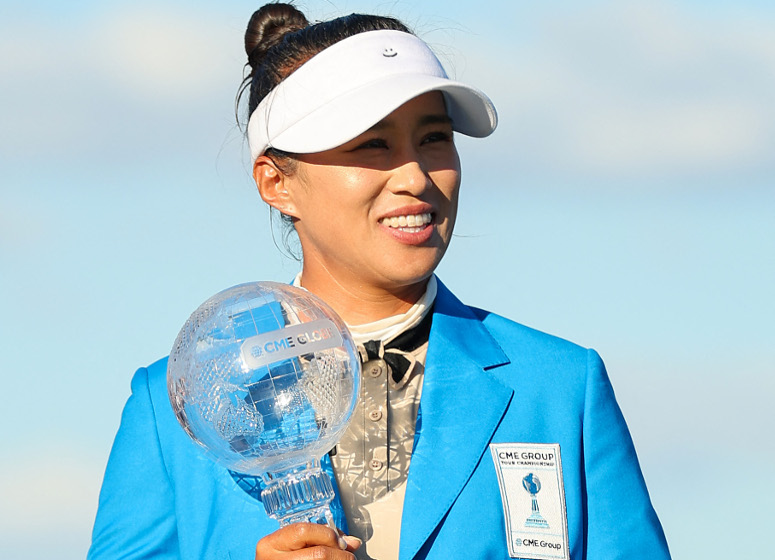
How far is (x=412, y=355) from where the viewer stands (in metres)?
5.97

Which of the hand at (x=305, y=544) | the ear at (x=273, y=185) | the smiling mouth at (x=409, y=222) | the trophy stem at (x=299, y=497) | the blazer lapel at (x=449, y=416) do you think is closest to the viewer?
the hand at (x=305, y=544)

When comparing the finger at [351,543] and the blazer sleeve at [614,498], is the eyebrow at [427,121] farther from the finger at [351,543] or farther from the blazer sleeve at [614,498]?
the finger at [351,543]

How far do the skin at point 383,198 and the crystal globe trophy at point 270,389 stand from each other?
70cm

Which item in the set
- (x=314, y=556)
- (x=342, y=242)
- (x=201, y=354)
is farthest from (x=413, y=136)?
(x=314, y=556)

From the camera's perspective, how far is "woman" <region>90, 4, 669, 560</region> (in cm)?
564

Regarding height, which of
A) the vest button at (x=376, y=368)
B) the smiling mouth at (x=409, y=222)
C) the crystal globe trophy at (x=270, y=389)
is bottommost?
the vest button at (x=376, y=368)

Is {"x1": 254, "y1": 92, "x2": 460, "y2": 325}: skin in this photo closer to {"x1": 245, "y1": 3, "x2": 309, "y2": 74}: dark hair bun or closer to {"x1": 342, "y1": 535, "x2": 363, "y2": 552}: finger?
{"x1": 245, "y1": 3, "x2": 309, "y2": 74}: dark hair bun

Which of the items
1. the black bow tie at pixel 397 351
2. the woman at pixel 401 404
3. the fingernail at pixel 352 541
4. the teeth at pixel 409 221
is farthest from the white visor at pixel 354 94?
the fingernail at pixel 352 541

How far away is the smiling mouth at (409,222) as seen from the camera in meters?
5.68

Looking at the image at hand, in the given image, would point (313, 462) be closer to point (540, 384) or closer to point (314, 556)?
point (314, 556)

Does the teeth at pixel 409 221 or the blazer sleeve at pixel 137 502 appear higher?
the teeth at pixel 409 221

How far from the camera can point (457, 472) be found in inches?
223

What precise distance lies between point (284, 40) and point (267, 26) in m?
0.30

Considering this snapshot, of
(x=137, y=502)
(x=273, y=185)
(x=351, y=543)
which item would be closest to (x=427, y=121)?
(x=273, y=185)
